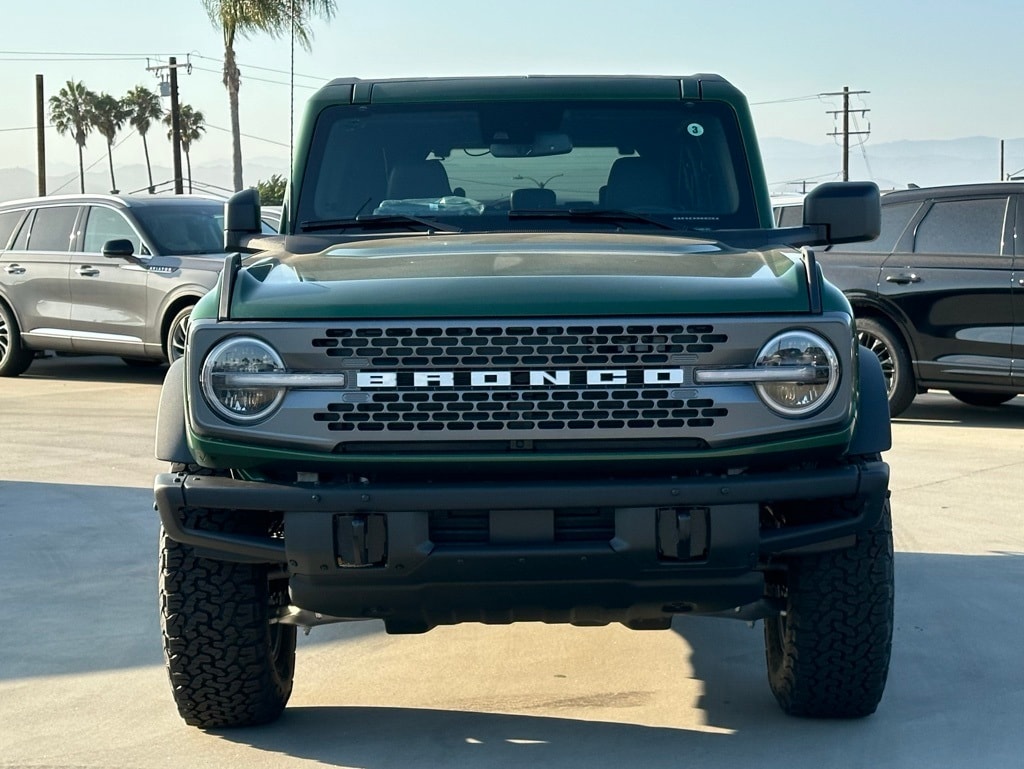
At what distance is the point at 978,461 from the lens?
9.74 meters

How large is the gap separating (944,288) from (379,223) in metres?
6.94

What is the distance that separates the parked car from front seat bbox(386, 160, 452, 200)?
26.2ft

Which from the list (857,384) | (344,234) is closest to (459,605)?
(857,384)

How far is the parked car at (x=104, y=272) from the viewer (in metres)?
13.6

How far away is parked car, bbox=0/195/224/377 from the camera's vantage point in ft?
44.7

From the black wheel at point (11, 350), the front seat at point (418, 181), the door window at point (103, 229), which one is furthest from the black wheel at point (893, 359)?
the black wheel at point (11, 350)

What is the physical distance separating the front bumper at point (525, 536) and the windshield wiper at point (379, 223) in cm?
143

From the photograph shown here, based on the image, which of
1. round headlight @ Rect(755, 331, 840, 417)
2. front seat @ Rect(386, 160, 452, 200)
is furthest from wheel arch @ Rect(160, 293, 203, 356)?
round headlight @ Rect(755, 331, 840, 417)

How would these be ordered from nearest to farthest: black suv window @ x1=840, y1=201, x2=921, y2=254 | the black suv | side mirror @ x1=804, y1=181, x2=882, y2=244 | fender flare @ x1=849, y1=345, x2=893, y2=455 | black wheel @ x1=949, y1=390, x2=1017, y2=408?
fender flare @ x1=849, y1=345, x2=893, y2=455, side mirror @ x1=804, y1=181, x2=882, y2=244, the black suv, black suv window @ x1=840, y1=201, x2=921, y2=254, black wheel @ x1=949, y1=390, x2=1017, y2=408

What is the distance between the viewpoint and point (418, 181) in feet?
17.7

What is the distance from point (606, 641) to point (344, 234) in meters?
1.69

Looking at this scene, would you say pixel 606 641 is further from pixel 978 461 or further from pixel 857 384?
pixel 978 461

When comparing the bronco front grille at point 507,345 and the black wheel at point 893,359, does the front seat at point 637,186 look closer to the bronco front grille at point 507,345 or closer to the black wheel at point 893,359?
the bronco front grille at point 507,345

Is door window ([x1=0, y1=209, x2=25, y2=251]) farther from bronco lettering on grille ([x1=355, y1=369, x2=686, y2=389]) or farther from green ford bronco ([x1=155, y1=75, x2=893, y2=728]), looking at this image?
bronco lettering on grille ([x1=355, y1=369, x2=686, y2=389])
